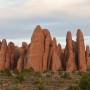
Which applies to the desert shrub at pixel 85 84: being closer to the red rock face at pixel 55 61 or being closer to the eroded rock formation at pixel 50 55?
the eroded rock formation at pixel 50 55

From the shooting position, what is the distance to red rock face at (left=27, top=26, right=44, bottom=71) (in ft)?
346

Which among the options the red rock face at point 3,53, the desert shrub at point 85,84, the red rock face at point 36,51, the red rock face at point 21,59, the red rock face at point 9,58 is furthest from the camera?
the red rock face at point 3,53

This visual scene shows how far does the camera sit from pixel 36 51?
350ft

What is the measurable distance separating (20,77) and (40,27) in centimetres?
4176

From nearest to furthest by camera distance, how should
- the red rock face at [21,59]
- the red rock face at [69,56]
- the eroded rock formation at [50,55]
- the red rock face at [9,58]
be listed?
1. the red rock face at [69,56]
2. the eroded rock formation at [50,55]
3. the red rock face at [21,59]
4. the red rock face at [9,58]

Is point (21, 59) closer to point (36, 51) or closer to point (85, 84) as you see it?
point (36, 51)

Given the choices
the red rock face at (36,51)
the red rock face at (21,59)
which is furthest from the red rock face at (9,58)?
the red rock face at (36,51)

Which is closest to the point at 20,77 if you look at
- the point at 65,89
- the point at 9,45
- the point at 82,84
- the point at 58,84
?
the point at 58,84

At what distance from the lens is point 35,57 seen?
348 ft

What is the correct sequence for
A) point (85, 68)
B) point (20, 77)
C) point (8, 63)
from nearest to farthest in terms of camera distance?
point (20, 77), point (85, 68), point (8, 63)

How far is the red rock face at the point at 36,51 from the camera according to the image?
106 meters

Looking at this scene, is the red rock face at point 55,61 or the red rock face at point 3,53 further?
the red rock face at point 3,53

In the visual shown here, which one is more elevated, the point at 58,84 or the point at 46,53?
the point at 46,53

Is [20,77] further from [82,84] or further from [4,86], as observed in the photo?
[82,84]
